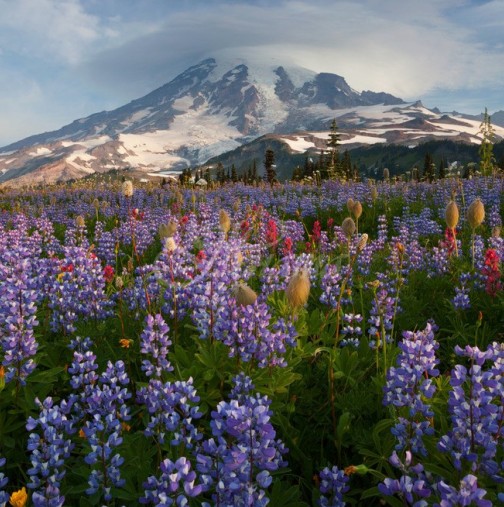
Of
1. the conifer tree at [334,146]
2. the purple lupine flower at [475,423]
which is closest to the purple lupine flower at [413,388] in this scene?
the purple lupine flower at [475,423]

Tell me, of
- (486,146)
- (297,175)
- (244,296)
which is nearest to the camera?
(244,296)

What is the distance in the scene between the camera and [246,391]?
264 cm

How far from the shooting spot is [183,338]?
4.19 meters

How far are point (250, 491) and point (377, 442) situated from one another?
108cm

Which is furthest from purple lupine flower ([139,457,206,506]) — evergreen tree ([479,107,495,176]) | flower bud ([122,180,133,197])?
evergreen tree ([479,107,495,176])

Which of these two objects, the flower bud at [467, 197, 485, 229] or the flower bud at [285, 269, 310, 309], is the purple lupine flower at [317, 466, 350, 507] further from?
the flower bud at [467, 197, 485, 229]

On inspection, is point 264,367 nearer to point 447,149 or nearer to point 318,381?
point 318,381

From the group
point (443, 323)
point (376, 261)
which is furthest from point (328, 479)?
point (376, 261)

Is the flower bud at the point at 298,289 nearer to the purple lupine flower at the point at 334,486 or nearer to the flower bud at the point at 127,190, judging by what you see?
the purple lupine flower at the point at 334,486

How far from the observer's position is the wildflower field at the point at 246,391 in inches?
75.5

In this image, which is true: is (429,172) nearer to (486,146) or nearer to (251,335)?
(486,146)

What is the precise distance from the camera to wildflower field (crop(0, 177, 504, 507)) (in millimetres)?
1919

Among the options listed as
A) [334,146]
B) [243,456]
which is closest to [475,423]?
[243,456]

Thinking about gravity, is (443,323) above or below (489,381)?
below
